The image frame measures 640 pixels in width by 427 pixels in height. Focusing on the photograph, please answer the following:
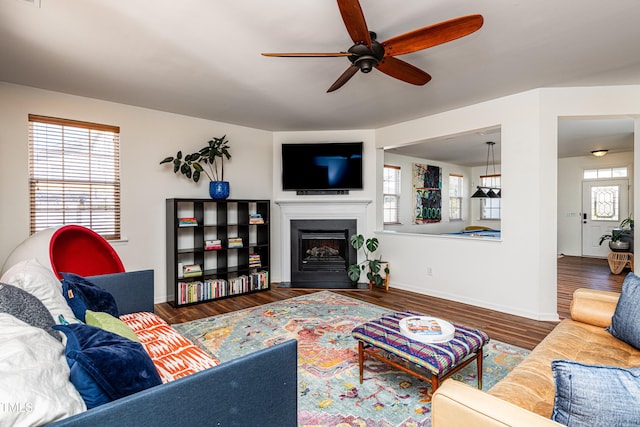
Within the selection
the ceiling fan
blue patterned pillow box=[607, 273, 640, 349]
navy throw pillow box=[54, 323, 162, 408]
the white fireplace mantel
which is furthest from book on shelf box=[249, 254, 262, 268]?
blue patterned pillow box=[607, 273, 640, 349]

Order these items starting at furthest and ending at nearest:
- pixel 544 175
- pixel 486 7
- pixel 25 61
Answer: pixel 544 175 → pixel 25 61 → pixel 486 7

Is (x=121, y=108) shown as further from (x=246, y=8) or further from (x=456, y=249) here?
(x=456, y=249)

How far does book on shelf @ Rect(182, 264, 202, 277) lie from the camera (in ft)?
13.7

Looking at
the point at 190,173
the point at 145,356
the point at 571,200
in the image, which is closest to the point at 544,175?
the point at 145,356

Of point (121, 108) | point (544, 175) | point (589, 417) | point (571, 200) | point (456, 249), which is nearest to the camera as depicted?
point (589, 417)

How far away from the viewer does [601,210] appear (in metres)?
7.48

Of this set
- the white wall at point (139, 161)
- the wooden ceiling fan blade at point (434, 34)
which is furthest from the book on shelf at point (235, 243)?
the wooden ceiling fan blade at point (434, 34)

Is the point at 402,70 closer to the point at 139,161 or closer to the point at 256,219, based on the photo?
the point at 256,219

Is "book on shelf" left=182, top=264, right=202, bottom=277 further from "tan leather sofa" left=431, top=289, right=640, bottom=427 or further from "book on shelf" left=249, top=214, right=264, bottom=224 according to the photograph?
"tan leather sofa" left=431, top=289, right=640, bottom=427

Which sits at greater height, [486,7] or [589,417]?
[486,7]

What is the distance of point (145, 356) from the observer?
1142 mm

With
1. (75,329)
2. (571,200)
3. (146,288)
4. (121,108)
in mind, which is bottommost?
(146,288)

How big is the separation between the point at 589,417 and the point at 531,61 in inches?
114

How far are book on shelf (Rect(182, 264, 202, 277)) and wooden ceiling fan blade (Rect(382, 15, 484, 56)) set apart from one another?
A: 3.44 m
